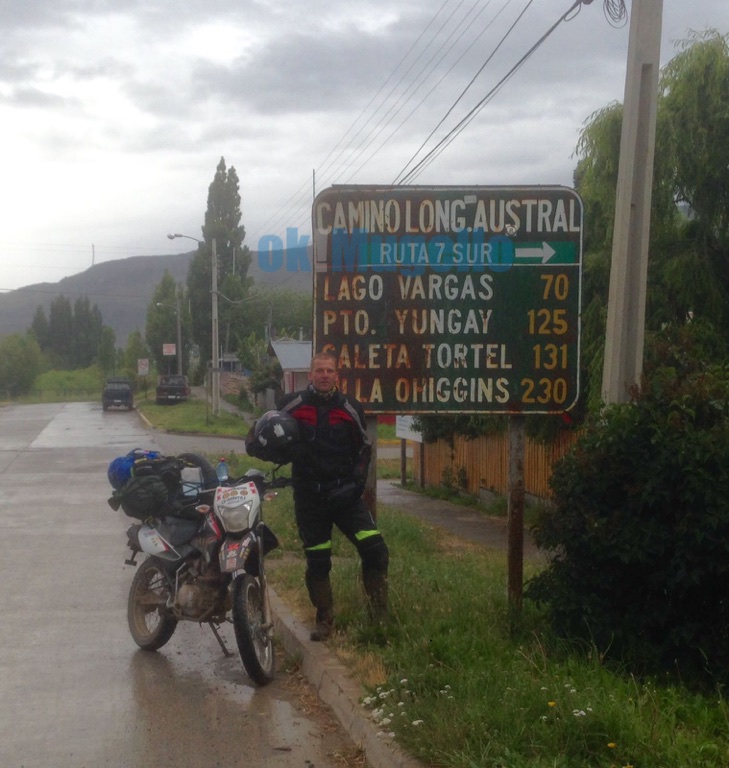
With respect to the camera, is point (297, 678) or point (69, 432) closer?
point (297, 678)

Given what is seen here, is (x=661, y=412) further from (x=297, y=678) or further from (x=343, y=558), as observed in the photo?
(x=343, y=558)

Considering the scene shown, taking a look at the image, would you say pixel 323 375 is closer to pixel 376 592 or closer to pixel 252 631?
pixel 376 592

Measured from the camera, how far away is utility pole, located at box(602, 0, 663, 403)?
7.21 m

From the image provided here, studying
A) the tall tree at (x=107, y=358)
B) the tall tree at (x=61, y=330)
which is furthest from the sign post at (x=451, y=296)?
the tall tree at (x=61, y=330)

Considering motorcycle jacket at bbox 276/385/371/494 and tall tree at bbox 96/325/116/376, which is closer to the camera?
motorcycle jacket at bbox 276/385/371/494

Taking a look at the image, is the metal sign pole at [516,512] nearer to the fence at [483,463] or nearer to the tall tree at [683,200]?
the tall tree at [683,200]

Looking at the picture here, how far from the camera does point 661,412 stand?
20.5 feet

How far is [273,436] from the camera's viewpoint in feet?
22.8

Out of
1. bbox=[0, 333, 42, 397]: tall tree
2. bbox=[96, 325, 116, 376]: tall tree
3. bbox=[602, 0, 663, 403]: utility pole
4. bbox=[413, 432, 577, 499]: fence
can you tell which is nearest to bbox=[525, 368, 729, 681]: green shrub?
bbox=[602, 0, 663, 403]: utility pole

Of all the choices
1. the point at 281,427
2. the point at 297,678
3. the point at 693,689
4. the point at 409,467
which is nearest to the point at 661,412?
the point at 693,689

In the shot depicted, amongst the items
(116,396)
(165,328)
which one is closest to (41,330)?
(165,328)

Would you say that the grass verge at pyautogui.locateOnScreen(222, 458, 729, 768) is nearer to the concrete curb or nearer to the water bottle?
the concrete curb

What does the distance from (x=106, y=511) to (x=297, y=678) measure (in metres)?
10.1

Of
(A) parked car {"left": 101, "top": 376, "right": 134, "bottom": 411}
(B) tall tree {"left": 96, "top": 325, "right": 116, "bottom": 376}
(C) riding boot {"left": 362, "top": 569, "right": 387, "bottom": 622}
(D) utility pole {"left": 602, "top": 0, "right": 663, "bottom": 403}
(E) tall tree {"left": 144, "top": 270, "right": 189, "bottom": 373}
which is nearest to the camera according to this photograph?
(D) utility pole {"left": 602, "top": 0, "right": 663, "bottom": 403}
